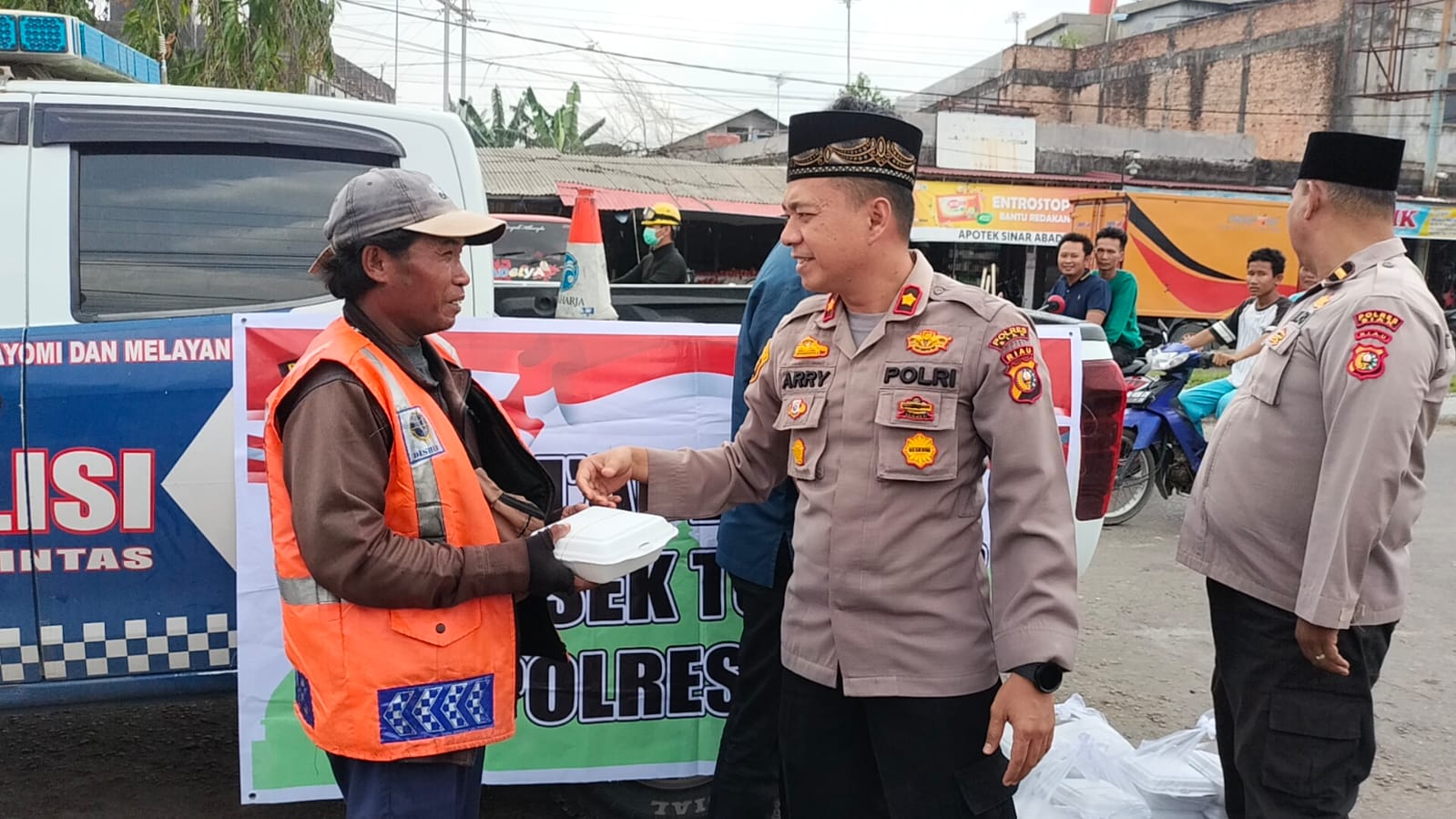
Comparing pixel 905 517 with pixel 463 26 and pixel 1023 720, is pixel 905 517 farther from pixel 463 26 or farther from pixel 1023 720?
pixel 463 26

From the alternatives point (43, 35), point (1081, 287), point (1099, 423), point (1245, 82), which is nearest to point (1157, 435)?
point (1081, 287)

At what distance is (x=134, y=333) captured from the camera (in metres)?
2.67

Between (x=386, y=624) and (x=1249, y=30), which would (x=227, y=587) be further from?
(x=1249, y=30)

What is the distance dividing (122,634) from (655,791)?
1430mm

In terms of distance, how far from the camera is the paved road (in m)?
3.32

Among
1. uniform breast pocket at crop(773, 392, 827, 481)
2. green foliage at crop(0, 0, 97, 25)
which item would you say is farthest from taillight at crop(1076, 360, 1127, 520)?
green foliage at crop(0, 0, 97, 25)

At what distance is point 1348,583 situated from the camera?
2148 mm

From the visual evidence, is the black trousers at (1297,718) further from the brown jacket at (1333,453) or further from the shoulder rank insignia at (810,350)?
the shoulder rank insignia at (810,350)

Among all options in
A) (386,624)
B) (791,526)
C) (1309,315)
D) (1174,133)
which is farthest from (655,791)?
(1174,133)

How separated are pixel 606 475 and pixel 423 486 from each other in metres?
0.48

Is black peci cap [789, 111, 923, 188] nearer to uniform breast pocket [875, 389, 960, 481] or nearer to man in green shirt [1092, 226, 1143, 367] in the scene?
uniform breast pocket [875, 389, 960, 481]

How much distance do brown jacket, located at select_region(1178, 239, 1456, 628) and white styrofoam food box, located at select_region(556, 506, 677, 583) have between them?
1.32m

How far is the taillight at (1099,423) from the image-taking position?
311 centimetres

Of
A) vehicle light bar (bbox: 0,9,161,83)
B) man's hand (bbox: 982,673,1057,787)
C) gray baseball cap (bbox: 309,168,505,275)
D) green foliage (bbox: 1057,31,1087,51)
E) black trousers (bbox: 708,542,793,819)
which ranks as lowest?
black trousers (bbox: 708,542,793,819)
